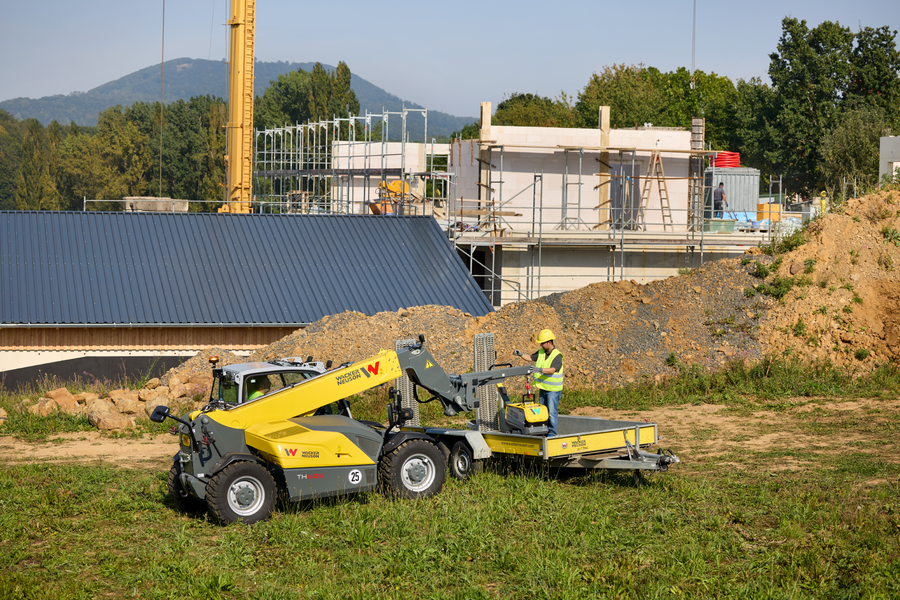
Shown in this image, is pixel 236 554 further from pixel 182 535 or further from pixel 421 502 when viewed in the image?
pixel 421 502

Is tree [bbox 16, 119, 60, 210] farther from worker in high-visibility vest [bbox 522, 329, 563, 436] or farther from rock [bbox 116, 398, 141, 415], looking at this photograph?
worker in high-visibility vest [bbox 522, 329, 563, 436]

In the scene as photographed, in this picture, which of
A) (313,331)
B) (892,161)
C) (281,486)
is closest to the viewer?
(281,486)

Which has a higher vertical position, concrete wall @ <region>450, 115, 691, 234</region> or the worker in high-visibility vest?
concrete wall @ <region>450, 115, 691, 234</region>

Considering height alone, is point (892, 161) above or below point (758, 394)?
above

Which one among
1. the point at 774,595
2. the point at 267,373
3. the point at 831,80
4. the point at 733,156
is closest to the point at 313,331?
the point at 267,373

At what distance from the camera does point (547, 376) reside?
11055mm

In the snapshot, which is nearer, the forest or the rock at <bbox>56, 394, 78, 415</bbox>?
the rock at <bbox>56, 394, 78, 415</bbox>

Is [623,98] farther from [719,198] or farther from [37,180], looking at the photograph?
[37,180]

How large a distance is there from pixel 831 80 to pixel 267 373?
63.9 meters

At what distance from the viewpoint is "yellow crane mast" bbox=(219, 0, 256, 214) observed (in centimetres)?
3058

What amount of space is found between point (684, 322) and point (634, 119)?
54.3 m

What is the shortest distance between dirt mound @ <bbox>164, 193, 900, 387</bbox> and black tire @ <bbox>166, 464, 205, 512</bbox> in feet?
27.3

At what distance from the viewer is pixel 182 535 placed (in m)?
8.55

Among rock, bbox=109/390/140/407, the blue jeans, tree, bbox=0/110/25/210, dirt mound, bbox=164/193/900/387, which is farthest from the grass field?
tree, bbox=0/110/25/210
